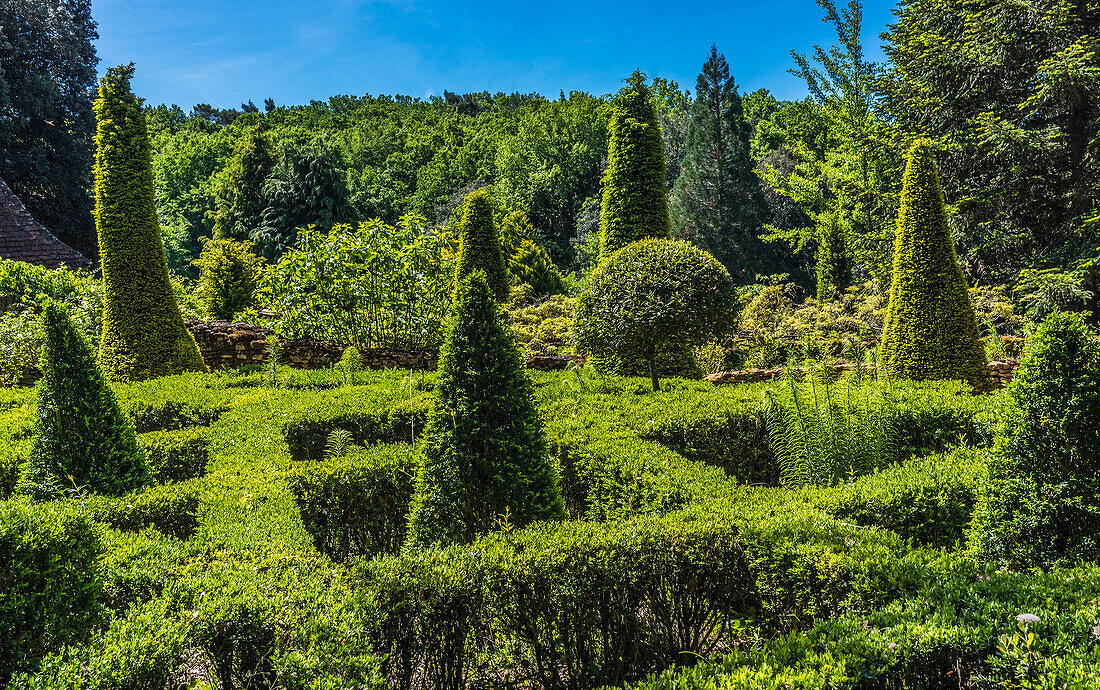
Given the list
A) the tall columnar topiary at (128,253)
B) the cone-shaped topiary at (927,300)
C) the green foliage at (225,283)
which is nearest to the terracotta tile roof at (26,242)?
the green foliage at (225,283)

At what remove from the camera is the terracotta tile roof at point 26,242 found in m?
13.6

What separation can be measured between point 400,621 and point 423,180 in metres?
43.5

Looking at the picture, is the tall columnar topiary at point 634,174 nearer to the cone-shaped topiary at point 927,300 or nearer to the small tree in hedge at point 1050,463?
the cone-shaped topiary at point 927,300

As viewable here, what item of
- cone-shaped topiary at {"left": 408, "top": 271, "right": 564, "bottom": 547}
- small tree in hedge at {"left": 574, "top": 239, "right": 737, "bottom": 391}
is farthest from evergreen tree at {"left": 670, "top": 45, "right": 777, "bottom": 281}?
cone-shaped topiary at {"left": 408, "top": 271, "right": 564, "bottom": 547}

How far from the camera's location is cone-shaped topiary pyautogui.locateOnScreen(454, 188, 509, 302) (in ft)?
37.7

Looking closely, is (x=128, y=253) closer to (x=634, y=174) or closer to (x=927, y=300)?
(x=634, y=174)

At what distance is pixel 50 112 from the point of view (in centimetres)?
1997

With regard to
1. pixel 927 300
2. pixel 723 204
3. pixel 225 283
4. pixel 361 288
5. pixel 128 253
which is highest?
pixel 723 204

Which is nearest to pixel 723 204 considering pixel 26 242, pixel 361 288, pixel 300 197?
pixel 300 197

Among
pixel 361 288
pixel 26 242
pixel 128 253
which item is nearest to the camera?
pixel 128 253

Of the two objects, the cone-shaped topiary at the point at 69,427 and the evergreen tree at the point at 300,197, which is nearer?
the cone-shaped topiary at the point at 69,427

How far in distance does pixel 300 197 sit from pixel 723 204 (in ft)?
72.3

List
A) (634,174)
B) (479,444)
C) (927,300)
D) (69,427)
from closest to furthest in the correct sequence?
(479,444) → (69,427) → (927,300) → (634,174)

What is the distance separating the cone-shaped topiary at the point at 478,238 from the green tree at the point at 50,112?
58.5ft
